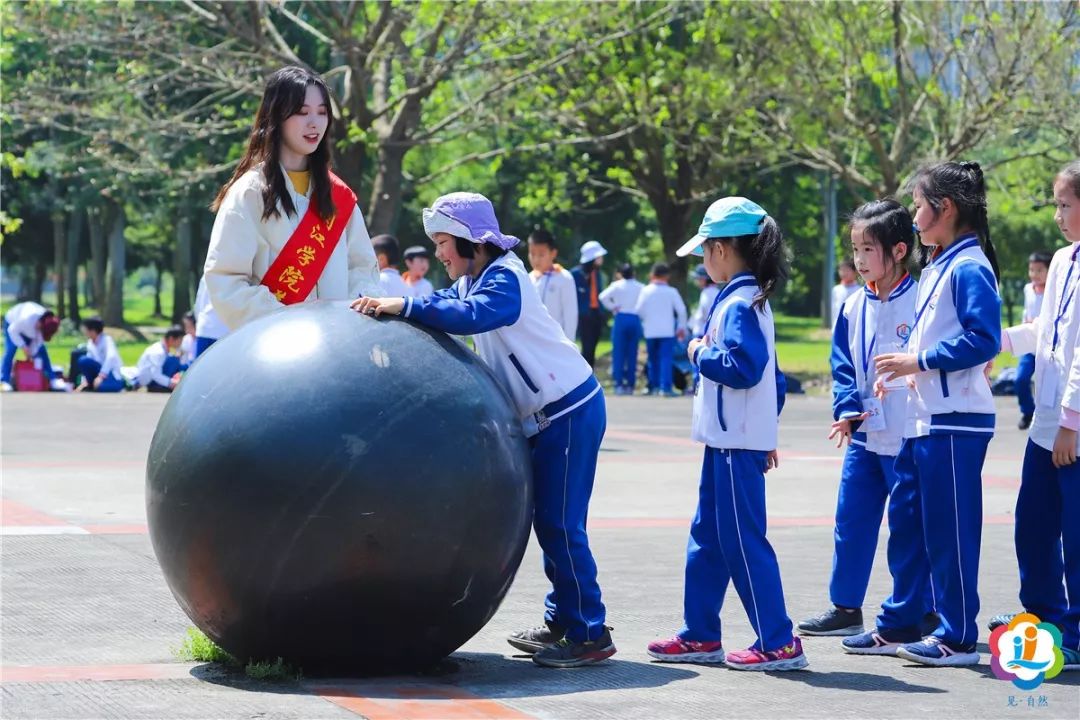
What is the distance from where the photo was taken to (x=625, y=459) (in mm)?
14156

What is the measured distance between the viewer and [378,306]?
19.0 ft

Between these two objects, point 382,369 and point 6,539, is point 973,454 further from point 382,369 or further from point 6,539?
point 6,539

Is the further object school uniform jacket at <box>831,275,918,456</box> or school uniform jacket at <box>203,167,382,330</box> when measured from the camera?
school uniform jacket at <box>831,275,918,456</box>

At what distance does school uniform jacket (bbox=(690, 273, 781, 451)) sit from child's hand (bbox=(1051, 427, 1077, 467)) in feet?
3.57

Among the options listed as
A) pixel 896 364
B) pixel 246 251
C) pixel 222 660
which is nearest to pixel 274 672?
pixel 222 660

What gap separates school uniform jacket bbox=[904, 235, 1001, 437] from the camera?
244 inches

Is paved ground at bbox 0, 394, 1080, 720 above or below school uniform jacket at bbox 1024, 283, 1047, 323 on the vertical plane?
below

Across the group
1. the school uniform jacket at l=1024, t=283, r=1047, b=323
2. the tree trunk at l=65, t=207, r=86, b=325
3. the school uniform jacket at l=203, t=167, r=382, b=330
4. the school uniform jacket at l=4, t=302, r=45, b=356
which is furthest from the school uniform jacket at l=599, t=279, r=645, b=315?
the tree trunk at l=65, t=207, r=86, b=325

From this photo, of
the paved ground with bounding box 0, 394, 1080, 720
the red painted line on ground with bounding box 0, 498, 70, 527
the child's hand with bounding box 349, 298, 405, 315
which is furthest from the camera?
the red painted line on ground with bounding box 0, 498, 70, 527

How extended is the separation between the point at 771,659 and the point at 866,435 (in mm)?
1380

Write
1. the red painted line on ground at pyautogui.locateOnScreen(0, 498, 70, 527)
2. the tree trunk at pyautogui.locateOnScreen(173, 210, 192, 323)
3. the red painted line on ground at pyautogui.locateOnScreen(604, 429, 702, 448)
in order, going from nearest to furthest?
1. the red painted line on ground at pyautogui.locateOnScreen(0, 498, 70, 527)
2. the red painted line on ground at pyautogui.locateOnScreen(604, 429, 702, 448)
3. the tree trunk at pyautogui.locateOnScreen(173, 210, 192, 323)

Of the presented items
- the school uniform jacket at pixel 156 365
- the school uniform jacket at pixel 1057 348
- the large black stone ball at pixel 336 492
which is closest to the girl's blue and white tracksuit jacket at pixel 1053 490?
the school uniform jacket at pixel 1057 348

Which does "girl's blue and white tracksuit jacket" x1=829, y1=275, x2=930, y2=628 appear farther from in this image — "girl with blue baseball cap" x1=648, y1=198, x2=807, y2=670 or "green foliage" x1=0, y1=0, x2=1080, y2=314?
"green foliage" x1=0, y1=0, x2=1080, y2=314

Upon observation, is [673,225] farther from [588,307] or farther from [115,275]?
[115,275]
